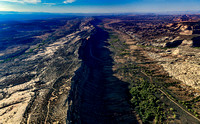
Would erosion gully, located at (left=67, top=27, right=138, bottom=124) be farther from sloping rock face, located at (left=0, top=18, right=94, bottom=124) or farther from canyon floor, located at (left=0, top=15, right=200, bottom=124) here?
sloping rock face, located at (left=0, top=18, right=94, bottom=124)

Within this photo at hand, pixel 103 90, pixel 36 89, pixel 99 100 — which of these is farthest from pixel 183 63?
pixel 36 89

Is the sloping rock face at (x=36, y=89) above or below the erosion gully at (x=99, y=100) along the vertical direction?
above

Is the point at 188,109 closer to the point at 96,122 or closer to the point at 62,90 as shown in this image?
the point at 96,122

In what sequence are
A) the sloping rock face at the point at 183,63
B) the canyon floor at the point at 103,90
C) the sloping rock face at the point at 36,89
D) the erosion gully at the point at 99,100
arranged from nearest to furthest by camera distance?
the sloping rock face at the point at 36,89 → the canyon floor at the point at 103,90 → the erosion gully at the point at 99,100 → the sloping rock face at the point at 183,63

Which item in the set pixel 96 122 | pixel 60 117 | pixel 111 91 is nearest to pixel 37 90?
pixel 60 117

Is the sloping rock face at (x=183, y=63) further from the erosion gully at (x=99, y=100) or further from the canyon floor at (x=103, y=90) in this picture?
the erosion gully at (x=99, y=100)

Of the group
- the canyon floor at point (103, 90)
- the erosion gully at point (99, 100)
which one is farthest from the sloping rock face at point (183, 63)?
the erosion gully at point (99, 100)

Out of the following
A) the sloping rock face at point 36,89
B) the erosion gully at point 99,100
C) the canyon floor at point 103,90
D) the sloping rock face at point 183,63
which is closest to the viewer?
the sloping rock face at point 36,89

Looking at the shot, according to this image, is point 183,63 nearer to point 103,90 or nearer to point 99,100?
point 103,90

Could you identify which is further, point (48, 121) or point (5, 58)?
point (5, 58)
